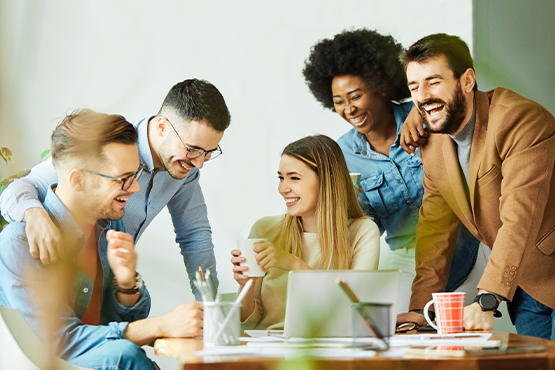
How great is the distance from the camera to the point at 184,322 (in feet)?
3.16

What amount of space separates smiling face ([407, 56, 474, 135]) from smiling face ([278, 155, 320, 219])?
1.28ft

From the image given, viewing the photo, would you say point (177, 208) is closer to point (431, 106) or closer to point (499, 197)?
point (431, 106)

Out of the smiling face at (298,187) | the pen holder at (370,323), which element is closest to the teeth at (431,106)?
the smiling face at (298,187)

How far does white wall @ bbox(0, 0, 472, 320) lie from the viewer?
116 cm

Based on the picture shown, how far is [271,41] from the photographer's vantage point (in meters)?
1.37

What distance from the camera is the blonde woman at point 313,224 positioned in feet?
4.41

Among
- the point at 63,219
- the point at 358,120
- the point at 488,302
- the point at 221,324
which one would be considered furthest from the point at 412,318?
the point at 63,219

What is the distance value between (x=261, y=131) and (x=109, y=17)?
0.49 meters

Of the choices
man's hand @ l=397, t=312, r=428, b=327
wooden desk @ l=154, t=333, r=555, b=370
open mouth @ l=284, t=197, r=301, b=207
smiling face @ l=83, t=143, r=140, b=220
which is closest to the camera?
wooden desk @ l=154, t=333, r=555, b=370

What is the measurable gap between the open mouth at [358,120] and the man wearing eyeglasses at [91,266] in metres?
0.63

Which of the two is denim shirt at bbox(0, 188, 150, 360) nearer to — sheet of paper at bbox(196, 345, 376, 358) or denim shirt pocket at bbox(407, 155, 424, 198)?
sheet of paper at bbox(196, 345, 376, 358)

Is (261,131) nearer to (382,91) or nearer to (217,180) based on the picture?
(217,180)

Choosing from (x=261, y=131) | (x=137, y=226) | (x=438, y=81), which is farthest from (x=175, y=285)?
(x=438, y=81)

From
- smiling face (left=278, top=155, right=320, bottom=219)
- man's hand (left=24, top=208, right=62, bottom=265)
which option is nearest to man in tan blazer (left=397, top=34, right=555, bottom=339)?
smiling face (left=278, top=155, right=320, bottom=219)
